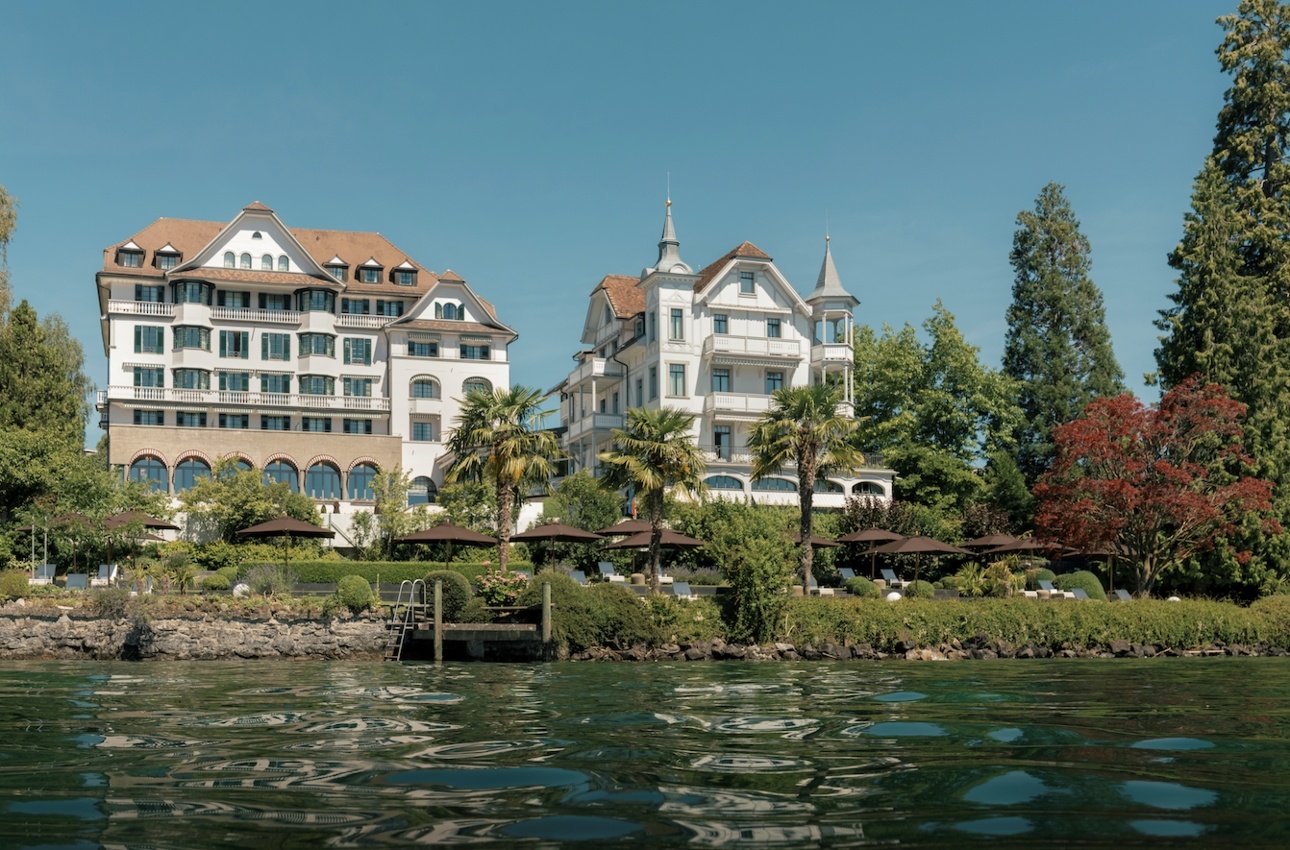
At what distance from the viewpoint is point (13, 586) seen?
114 ft

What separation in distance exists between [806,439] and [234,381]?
129 ft

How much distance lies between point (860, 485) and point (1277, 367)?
20590mm

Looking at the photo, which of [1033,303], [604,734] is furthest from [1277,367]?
[604,734]

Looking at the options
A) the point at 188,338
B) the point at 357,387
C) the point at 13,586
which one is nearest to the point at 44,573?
the point at 13,586

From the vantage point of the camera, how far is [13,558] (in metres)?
42.7

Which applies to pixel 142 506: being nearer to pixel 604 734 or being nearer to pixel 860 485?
pixel 860 485

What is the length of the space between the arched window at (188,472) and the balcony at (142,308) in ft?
33.1

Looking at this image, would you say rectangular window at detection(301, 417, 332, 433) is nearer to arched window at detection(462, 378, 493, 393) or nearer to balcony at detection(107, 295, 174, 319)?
arched window at detection(462, 378, 493, 393)

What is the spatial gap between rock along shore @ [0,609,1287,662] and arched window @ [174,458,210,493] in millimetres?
30059

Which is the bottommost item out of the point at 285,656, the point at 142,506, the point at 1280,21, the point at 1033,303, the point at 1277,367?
the point at 285,656

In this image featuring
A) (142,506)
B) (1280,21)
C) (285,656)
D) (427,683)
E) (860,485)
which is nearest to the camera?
(427,683)

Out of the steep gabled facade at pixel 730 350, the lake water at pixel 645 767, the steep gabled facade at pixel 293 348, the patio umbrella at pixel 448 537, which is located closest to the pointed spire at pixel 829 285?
the steep gabled facade at pixel 730 350

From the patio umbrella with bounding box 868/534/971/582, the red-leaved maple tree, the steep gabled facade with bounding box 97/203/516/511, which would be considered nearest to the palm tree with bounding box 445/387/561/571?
the patio umbrella with bounding box 868/534/971/582

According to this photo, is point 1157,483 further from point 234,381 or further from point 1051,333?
point 234,381
